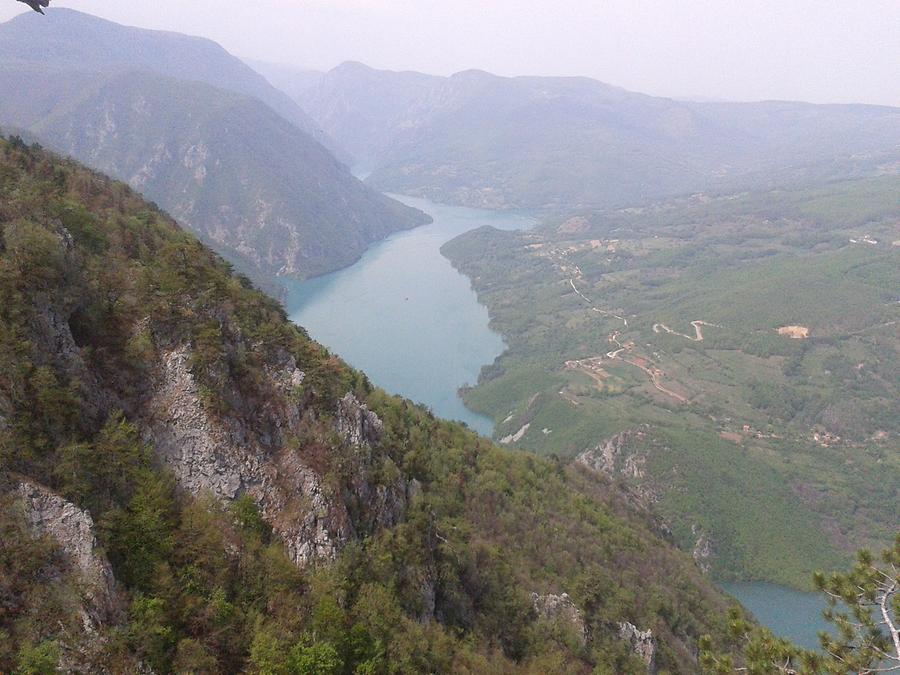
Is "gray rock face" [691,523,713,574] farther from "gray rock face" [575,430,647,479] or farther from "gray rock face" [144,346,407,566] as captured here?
"gray rock face" [144,346,407,566]

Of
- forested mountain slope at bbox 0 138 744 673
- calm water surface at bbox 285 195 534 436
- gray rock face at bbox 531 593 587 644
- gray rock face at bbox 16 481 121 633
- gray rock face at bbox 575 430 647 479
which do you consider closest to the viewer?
gray rock face at bbox 16 481 121 633

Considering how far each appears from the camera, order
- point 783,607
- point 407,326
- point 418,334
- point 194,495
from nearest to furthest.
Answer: point 194,495 < point 783,607 < point 418,334 < point 407,326

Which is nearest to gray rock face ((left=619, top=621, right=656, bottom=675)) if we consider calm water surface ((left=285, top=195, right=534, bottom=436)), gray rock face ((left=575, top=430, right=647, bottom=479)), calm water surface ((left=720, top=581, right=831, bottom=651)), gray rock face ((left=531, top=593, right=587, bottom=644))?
gray rock face ((left=531, top=593, right=587, bottom=644))

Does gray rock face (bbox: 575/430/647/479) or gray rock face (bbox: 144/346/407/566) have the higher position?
gray rock face (bbox: 144/346/407/566)

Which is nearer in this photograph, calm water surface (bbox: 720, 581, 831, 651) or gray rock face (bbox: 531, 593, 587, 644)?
gray rock face (bbox: 531, 593, 587, 644)

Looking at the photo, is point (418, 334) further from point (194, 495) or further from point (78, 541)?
point (78, 541)

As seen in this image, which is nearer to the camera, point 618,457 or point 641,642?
point 641,642

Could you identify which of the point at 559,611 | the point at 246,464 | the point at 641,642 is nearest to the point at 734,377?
the point at 641,642

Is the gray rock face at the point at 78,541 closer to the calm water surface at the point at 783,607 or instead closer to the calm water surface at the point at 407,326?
the calm water surface at the point at 783,607
